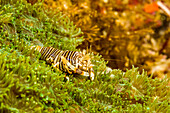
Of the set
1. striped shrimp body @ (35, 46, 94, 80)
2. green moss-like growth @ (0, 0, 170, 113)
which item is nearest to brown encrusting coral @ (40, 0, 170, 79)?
green moss-like growth @ (0, 0, 170, 113)

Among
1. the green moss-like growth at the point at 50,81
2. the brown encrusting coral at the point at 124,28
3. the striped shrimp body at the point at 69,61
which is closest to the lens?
the green moss-like growth at the point at 50,81

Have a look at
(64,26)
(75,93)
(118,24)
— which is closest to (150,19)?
(118,24)

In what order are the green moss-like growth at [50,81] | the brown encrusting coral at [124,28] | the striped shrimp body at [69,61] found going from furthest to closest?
the brown encrusting coral at [124,28]
the striped shrimp body at [69,61]
the green moss-like growth at [50,81]

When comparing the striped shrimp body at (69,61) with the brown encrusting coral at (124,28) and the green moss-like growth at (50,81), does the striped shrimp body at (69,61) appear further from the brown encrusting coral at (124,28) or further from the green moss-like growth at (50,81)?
the brown encrusting coral at (124,28)

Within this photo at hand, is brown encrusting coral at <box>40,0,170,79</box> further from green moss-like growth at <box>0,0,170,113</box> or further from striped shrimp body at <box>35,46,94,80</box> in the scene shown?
striped shrimp body at <box>35,46,94,80</box>

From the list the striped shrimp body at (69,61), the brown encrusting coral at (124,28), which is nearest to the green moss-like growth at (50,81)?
the striped shrimp body at (69,61)

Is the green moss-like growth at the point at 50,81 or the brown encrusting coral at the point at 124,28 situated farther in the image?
the brown encrusting coral at the point at 124,28
